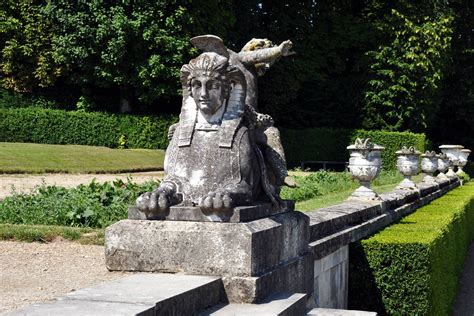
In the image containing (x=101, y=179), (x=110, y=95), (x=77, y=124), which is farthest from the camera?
(x=110, y=95)

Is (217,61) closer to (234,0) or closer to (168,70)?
(168,70)

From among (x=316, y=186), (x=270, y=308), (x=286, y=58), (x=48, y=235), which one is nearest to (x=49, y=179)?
(x=316, y=186)

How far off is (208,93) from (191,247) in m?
1.16

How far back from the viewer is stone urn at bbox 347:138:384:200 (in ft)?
35.5

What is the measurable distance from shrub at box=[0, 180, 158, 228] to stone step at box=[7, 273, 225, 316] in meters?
4.88

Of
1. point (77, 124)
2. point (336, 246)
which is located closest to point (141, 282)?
point (336, 246)

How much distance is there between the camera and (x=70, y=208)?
9734mm

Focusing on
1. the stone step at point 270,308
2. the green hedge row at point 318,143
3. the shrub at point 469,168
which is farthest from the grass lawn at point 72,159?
the stone step at point 270,308

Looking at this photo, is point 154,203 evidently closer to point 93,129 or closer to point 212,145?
point 212,145

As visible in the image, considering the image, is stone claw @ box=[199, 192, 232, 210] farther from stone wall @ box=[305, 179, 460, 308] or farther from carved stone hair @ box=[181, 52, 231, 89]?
stone wall @ box=[305, 179, 460, 308]

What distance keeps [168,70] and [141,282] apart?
23.2 meters

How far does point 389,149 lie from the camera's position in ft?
103

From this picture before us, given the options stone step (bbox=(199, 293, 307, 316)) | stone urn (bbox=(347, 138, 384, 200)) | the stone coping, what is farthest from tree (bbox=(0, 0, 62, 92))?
stone step (bbox=(199, 293, 307, 316))

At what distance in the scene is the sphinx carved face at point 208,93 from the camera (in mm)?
5137
